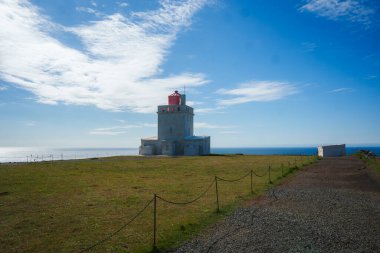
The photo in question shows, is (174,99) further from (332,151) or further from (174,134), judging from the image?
(332,151)

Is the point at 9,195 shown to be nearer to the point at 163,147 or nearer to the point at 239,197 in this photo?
the point at 239,197

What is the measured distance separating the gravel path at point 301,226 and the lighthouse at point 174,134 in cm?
3569

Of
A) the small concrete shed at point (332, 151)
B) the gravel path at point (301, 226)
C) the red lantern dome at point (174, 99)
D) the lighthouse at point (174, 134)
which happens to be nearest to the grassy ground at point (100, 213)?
the gravel path at point (301, 226)

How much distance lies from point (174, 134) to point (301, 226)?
4384 cm

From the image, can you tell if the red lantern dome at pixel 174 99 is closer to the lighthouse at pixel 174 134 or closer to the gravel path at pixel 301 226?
the lighthouse at pixel 174 134

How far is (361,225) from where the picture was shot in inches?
364

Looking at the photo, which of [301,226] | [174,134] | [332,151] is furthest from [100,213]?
[332,151]

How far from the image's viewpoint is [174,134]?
52531 millimetres

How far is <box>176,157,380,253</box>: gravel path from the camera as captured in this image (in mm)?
7473

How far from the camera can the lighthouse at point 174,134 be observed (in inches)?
1969

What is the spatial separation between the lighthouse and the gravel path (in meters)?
35.7

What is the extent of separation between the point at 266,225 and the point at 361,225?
9.77ft

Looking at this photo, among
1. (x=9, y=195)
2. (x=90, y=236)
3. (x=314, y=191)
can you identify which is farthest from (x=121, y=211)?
(x=314, y=191)

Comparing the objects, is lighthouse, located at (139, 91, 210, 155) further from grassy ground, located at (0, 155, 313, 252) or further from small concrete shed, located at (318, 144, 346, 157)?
grassy ground, located at (0, 155, 313, 252)
